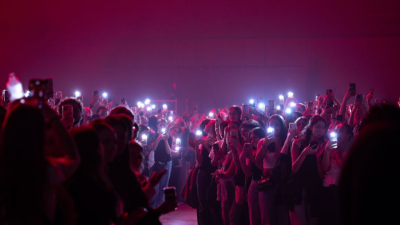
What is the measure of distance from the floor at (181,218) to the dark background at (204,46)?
491 inches

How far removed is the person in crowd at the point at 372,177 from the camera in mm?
2961

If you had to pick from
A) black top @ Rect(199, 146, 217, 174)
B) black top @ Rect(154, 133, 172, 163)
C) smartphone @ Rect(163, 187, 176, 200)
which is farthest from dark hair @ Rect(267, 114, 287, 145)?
black top @ Rect(154, 133, 172, 163)

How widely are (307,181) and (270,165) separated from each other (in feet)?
2.27

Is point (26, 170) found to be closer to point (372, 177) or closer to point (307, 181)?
point (372, 177)

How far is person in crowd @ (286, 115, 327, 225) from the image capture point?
677 centimetres

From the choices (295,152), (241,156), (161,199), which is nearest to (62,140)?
(295,152)

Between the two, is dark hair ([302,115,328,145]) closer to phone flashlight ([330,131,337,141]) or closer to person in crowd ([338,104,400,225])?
phone flashlight ([330,131,337,141])

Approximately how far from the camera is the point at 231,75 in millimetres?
24500

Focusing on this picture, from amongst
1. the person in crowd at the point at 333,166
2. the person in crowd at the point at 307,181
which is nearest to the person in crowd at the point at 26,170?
the person in crowd at the point at 307,181

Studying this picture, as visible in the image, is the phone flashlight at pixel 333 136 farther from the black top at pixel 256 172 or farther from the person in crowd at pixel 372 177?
the person in crowd at pixel 372 177

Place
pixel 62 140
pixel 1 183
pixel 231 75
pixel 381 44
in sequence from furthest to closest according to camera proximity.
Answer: pixel 231 75 → pixel 381 44 → pixel 62 140 → pixel 1 183

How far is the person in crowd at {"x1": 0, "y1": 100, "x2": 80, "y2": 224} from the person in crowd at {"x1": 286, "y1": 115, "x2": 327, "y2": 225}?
4.47 m

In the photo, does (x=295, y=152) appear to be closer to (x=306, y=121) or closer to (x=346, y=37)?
(x=306, y=121)

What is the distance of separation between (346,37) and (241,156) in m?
17.2
